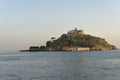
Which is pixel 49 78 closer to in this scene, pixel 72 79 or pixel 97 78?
pixel 72 79

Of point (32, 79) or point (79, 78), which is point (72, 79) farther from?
point (32, 79)

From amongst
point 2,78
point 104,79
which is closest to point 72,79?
point 104,79

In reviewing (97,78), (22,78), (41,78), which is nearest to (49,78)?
(41,78)

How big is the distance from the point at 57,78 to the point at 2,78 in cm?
1035

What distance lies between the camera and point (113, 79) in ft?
167

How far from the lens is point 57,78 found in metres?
54.2

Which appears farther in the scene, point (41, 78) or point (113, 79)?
point (41, 78)

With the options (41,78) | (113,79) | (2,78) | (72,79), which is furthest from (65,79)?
(2,78)

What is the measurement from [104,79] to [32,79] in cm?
1232

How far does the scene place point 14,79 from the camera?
178 ft

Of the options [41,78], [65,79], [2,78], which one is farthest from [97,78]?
[2,78]

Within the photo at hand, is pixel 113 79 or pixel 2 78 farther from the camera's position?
pixel 2 78

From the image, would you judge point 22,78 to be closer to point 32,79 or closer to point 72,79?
point 32,79

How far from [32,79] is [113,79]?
13.8 m
